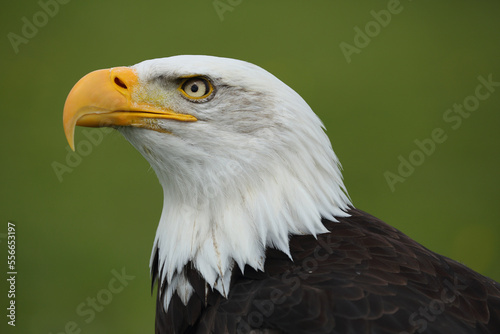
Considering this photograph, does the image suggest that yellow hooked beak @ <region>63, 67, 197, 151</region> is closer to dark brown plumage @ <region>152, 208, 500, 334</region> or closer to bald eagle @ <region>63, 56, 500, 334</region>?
bald eagle @ <region>63, 56, 500, 334</region>

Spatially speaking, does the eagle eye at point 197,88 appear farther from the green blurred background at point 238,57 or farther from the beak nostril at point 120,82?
the green blurred background at point 238,57

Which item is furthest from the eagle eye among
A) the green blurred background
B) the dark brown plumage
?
the green blurred background

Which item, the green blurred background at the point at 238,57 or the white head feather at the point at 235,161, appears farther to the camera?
the green blurred background at the point at 238,57

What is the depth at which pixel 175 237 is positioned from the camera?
293 centimetres

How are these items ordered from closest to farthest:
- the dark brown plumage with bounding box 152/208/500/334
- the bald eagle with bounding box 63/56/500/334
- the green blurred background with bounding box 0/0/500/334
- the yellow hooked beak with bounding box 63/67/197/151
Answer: the dark brown plumage with bounding box 152/208/500/334
the bald eagle with bounding box 63/56/500/334
the yellow hooked beak with bounding box 63/67/197/151
the green blurred background with bounding box 0/0/500/334

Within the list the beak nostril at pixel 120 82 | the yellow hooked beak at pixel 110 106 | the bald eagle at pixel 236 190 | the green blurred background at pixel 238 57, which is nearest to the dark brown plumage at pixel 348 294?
the bald eagle at pixel 236 190

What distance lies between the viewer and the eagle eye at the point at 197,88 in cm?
283

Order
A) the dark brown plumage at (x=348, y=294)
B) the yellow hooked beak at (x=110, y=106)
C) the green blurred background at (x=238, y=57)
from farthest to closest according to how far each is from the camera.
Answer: the green blurred background at (x=238, y=57) < the yellow hooked beak at (x=110, y=106) < the dark brown plumage at (x=348, y=294)

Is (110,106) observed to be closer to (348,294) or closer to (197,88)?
(197,88)

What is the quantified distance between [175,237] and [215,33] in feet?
23.4

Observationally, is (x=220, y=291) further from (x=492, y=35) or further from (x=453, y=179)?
(x=492, y=35)

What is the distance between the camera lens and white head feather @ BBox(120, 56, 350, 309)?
2.80 meters

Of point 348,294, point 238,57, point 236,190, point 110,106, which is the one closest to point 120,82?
point 110,106

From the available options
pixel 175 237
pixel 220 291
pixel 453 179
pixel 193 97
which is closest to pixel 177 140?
pixel 193 97
